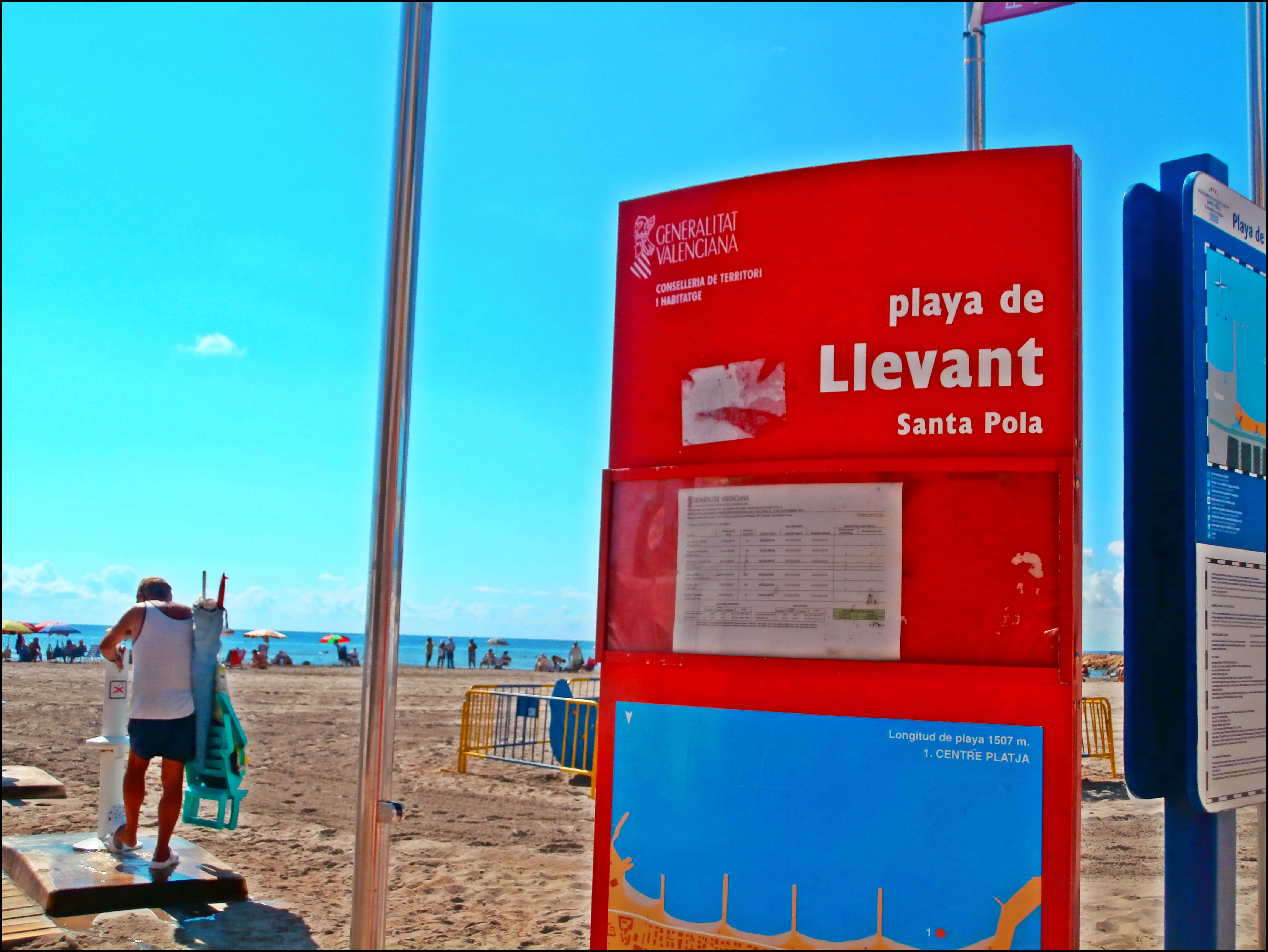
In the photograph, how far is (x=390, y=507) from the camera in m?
3.96

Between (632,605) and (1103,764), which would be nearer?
(632,605)

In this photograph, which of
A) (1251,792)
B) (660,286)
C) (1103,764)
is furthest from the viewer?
(1103,764)

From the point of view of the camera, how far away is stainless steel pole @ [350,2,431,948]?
3863 millimetres

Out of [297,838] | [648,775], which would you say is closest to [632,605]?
[648,775]

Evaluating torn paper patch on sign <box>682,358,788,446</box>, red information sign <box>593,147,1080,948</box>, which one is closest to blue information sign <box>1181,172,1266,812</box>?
red information sign <box>593,147,1080,948</box>

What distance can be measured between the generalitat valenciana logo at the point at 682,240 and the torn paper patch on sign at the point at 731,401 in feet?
1.66

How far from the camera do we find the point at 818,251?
408cm

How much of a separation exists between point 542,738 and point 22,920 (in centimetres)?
1211

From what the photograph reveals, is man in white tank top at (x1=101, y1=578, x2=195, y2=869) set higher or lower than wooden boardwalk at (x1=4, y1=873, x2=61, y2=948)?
higher

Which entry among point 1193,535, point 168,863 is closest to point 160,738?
point 168,863

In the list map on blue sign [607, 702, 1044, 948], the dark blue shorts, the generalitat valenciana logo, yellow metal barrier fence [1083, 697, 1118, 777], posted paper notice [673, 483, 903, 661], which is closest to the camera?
map on blue sign [607, 702, 1044, 948]

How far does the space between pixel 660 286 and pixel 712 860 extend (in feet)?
7.88

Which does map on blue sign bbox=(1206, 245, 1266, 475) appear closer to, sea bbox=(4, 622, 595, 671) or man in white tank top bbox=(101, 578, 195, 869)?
man in white tank top bbox=(101, 578, 195, 869)

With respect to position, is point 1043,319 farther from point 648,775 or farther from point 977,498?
point 648,775
